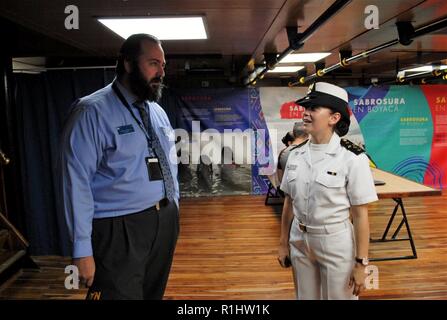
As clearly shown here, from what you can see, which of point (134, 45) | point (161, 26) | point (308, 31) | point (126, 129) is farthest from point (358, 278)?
point (161, 26)

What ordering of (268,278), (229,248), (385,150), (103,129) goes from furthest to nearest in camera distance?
1. (385,150)
2. (229,248)
3. (268,278)
4. (103,129)

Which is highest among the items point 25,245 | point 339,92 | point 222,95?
point 222,95

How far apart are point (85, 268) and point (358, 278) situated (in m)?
1.11

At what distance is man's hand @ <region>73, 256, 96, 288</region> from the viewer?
4.40ft

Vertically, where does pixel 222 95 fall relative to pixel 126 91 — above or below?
above

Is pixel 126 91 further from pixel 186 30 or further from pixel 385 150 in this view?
pixel 385 150

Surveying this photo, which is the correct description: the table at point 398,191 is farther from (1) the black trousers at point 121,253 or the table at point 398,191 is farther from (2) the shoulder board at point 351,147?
(1) the black trousers at point 121,253

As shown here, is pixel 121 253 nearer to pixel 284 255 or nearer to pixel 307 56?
pixel 284 255

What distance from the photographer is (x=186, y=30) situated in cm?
305

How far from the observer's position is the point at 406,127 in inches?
250

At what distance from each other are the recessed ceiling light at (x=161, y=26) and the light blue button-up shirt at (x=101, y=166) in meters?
1.29

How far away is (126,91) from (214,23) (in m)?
1.63

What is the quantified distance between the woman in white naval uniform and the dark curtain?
2.46 m
